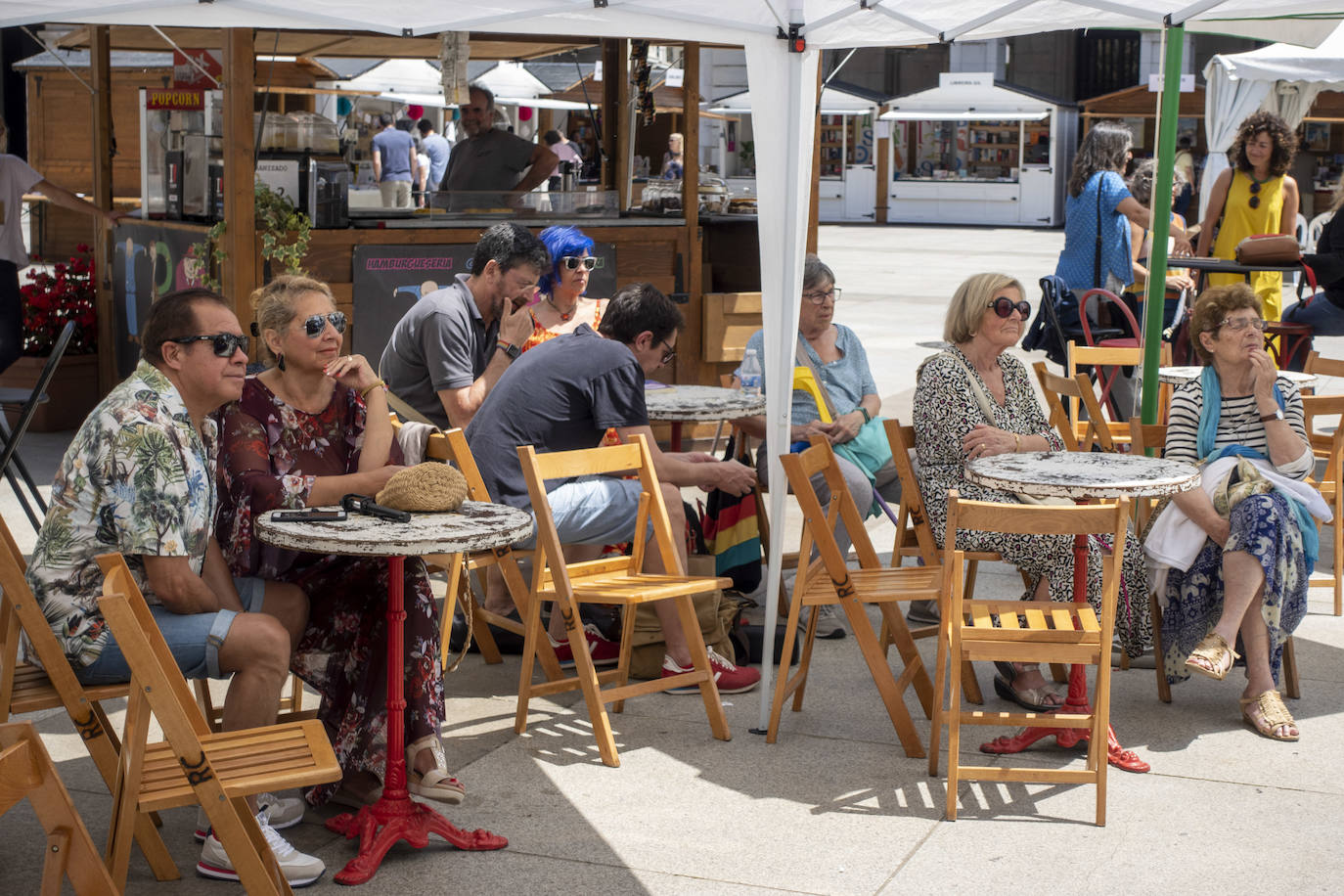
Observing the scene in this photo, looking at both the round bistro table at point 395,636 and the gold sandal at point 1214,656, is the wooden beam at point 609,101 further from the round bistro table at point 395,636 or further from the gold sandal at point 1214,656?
the round bistro table at point 395,636

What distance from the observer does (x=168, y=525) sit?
327 cm

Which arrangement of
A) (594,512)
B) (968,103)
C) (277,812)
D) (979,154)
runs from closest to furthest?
(277,812) < (594,512) < (968,103) < (979,154)

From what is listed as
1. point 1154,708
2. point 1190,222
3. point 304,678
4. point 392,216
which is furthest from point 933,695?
point 1190,222

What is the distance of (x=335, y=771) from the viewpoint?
121 inches

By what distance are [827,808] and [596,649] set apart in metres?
1.38

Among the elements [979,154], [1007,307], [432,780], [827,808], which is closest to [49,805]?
[432,780]

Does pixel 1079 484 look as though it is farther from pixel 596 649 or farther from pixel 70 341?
pixel 70 341

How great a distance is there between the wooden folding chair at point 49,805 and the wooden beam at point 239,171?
466 centimetres

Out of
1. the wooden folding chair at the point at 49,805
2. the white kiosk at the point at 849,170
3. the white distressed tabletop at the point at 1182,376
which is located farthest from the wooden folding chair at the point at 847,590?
the white kiosk at the point at 849,170

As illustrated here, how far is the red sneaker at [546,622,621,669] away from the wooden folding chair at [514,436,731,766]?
1.04ft

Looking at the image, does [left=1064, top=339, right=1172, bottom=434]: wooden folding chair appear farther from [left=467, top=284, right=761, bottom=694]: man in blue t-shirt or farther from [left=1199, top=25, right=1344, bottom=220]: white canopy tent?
[left=1199, top=25, right=1344, bottom=220]: white canopy tent

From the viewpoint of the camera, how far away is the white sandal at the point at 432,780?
382cm

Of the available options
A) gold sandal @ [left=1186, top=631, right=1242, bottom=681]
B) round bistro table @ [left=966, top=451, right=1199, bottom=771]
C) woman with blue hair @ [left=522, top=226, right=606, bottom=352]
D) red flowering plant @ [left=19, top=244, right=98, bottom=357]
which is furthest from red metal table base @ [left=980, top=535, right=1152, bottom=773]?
red flowering plant @ [left=19, top=244, right=98, bottom=357]

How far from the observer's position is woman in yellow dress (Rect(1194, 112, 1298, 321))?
898 cm
